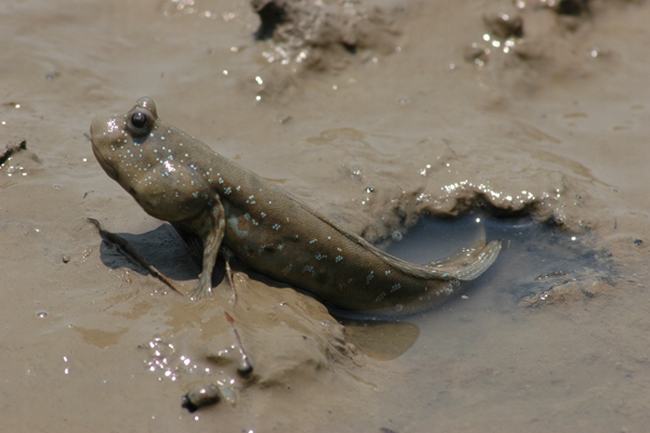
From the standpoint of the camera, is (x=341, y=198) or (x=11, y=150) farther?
(x=341, y=198)

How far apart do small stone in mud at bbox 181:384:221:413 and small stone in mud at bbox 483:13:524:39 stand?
4.50 m

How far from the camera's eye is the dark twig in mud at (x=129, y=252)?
4.30 m

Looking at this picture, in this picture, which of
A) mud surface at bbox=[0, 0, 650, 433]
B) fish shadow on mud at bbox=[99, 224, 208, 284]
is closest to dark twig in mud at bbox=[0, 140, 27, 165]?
mud surface at bbox=[0, 0, 650, 433]

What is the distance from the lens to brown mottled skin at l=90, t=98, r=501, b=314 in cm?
421

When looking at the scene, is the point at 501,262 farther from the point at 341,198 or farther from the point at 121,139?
the point at 121,139

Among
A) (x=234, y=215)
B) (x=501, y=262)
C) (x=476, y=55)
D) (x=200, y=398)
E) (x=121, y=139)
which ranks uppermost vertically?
(x=121, y=139)

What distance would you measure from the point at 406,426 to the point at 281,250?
1060 mm

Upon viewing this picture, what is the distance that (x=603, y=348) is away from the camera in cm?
478

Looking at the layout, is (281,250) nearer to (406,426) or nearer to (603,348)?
(406,426)

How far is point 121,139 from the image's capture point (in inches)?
165

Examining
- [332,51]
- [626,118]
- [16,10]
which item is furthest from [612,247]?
[16,10]

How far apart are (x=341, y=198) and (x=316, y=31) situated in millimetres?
1921

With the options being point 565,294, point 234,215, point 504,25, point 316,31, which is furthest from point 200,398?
point 504,25

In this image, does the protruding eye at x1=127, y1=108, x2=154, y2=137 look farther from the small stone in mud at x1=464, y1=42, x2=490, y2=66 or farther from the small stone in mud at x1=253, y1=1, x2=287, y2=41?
the small stone in mud at x1=464, y1=42, x2=490, y2=66
